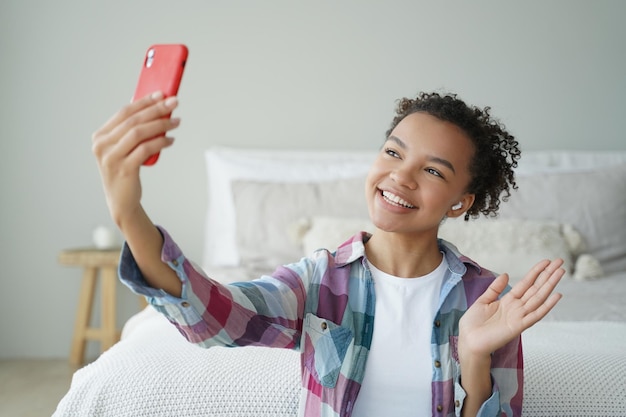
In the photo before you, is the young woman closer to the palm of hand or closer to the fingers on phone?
the palm of hand

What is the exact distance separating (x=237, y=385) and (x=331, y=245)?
119cm

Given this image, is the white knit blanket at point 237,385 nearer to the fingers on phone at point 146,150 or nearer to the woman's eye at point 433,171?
the woman's eye at point 433,171

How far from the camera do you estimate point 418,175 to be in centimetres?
128

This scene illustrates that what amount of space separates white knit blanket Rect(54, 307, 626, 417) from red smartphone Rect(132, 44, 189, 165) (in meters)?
0.61

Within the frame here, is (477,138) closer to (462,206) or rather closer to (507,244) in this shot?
(462,206)

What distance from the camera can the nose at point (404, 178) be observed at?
1.25m

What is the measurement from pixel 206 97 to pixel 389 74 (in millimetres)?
897

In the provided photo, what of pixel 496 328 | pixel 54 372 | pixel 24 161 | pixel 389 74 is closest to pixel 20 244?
pixel 24 161

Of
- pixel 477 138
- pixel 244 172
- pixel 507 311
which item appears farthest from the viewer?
pixel 244 172

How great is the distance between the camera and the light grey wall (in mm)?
3424

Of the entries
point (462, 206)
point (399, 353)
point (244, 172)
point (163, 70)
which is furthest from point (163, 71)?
point (244, 172)

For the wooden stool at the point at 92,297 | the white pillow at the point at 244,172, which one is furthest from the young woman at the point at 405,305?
the wooden stool at the point at 92,297

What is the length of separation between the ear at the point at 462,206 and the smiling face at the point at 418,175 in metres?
0.04

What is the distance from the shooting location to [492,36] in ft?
11.5
